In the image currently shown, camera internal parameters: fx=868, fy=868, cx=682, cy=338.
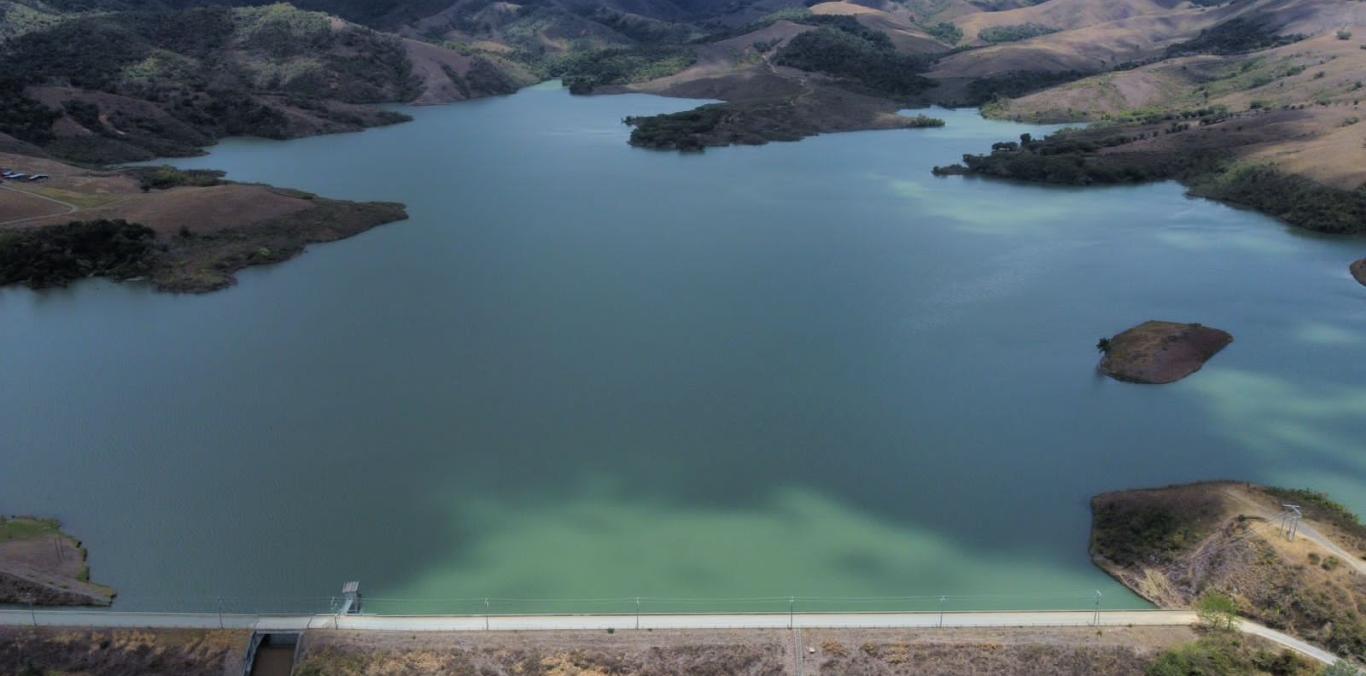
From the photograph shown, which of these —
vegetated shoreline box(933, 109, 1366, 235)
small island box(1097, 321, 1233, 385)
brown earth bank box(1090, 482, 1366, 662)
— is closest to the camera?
brown earth bank box(1090, 482, 1366, 662)

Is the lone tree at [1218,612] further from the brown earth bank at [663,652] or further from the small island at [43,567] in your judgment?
the small island at [43,567]

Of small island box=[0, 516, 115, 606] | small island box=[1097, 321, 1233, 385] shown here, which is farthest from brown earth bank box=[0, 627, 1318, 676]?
small island box=[1097, 321, 1233, 385]

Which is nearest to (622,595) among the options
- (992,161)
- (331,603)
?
(331,603)

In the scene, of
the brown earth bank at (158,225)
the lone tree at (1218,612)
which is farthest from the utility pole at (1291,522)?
the brown earth bank at (158,225)

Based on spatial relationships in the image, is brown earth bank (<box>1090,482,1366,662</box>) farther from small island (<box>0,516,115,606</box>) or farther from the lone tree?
small island (<box>0,516,115,606</box>)

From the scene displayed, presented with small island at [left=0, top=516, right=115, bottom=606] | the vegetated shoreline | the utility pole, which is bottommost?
small island at [left=0, top=516, right=115, bottom=606]

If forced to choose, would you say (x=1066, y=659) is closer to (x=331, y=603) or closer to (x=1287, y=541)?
(x=1287, y=541)

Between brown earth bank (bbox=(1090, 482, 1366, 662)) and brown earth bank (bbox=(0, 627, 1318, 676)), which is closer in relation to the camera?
brown earth bank (bbox=(0, 627, 1318, 676))

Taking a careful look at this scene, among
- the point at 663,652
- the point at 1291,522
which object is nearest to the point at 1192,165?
the point at 1291,522
